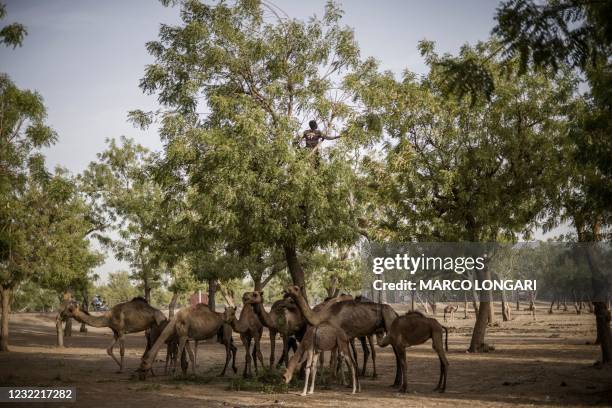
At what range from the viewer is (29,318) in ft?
230

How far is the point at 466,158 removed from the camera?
945 inches

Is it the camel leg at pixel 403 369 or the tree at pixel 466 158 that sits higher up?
the tree at pixel 466 158

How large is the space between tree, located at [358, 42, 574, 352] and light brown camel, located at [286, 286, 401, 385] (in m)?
8.34

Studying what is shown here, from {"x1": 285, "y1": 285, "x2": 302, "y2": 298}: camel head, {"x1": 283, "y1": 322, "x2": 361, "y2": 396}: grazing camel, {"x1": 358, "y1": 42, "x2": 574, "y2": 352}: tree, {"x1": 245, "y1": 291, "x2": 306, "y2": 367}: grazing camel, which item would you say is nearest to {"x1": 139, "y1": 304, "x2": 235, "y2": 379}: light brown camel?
{"x1": 245, "y1": 291, "x2": 306, "y2": 367}: grazing camel

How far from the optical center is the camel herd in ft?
46.4

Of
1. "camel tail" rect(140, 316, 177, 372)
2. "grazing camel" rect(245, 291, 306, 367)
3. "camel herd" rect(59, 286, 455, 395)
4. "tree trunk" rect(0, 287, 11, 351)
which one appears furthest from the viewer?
"tree trunk" rect(0, 287, 11, 351)

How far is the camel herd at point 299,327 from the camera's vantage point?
46.4ft

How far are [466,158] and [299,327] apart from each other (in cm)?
1113

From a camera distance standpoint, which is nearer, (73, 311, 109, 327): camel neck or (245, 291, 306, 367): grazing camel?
(245, 291, 306, 367): grazing camel

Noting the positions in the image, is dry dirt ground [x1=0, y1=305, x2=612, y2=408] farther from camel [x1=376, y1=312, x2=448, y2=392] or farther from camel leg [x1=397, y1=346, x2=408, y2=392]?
camel [x1=376, y1=312, x2=448, y2=392]

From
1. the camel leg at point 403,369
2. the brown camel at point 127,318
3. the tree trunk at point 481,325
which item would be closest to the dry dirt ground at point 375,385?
the camel leg at point 403,369

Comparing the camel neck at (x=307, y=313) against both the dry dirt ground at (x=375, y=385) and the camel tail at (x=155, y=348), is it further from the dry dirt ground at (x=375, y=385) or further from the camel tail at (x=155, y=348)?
the camel tail at (x=155, y=348)

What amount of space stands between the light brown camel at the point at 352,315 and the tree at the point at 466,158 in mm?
8336

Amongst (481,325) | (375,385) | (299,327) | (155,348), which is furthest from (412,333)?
(481,325)
